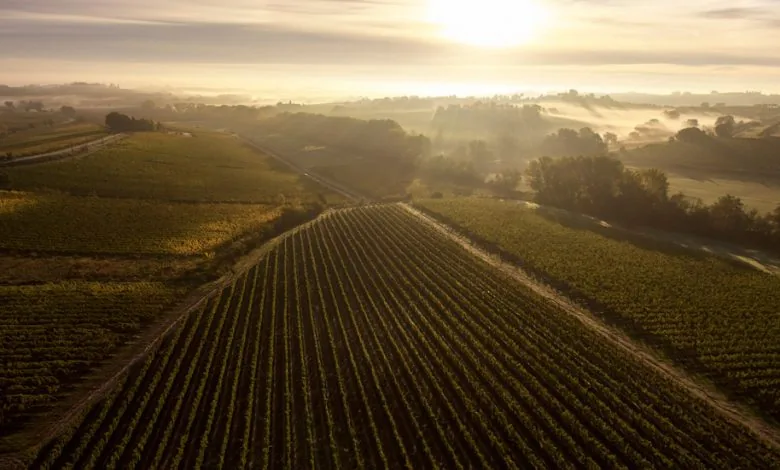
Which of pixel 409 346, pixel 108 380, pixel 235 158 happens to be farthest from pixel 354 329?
pixel 235 158

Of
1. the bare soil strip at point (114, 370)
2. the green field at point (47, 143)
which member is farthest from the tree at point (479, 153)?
the bare soil strip at point (114, 370)

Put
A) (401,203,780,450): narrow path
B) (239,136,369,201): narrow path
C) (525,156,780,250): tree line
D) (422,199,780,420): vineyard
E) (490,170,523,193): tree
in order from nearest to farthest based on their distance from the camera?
(401,203,780,450): narrow path → (422,199,780,420): vineyard → (525,156,780,250): tree line → (239,136,369,201): narrow path → (490,170,523,193): tree

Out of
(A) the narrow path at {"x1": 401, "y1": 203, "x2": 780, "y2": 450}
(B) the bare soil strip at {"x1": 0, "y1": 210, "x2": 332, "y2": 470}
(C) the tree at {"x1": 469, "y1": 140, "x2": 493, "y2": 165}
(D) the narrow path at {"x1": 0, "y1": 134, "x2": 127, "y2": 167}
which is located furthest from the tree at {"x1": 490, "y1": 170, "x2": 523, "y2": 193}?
(D) the narrow path at {"x1": 0, "y1": 134, "x2": 127, "y2": 167}

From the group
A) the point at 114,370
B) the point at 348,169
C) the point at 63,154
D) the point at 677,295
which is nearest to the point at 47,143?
the point at 63,154

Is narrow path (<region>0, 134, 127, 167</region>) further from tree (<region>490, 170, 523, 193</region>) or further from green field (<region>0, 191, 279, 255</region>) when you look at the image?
tree (<region>490, 170, 523, 193</region>)

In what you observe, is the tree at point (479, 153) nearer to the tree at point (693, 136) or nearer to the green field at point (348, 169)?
the green field at point (348, 169)

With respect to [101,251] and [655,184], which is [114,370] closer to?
[101,251]
